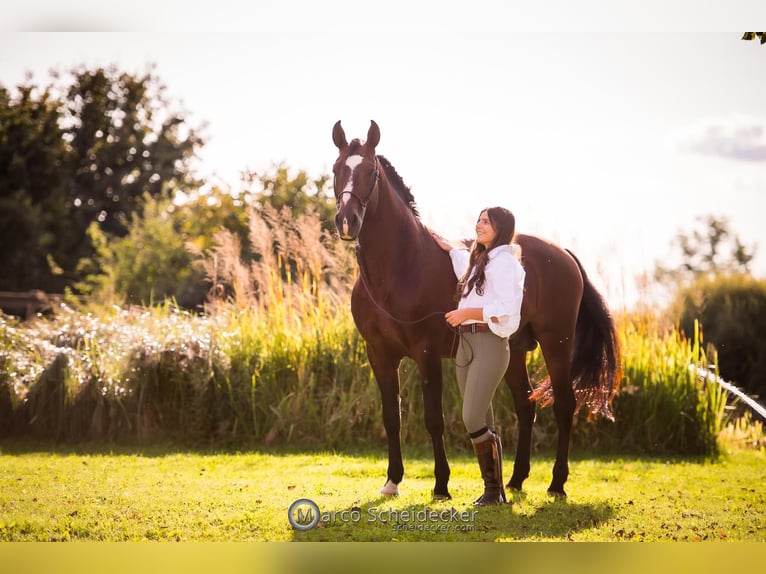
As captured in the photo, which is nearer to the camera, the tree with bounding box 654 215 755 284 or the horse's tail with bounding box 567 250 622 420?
the horse's tail with bounding box 567 250 622 420

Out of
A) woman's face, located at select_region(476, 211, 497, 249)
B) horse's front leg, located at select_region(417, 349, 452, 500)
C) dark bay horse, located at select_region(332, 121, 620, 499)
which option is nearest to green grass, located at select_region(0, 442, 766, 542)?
horse's front leg, located at select_region(417, 349, 452, 500)

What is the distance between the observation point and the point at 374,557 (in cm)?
379

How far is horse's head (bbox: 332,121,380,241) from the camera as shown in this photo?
399 centimetres

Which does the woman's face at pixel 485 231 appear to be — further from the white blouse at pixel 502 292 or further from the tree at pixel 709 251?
the tree at pixel 709 251

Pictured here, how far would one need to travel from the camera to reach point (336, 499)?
4500 millimetres

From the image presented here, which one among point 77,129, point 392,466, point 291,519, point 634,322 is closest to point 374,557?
point 291,519

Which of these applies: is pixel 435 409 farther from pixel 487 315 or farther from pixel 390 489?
pixel 487 315

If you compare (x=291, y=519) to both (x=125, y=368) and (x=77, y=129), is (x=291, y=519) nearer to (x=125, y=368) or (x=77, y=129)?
(x=125, y=368)

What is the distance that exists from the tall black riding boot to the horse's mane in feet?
4.68

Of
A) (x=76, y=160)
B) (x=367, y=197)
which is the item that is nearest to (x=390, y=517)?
(x=367, y=197)

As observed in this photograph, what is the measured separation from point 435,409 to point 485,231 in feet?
3.63

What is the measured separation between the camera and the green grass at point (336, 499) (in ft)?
12.9

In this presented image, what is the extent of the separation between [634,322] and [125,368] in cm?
460

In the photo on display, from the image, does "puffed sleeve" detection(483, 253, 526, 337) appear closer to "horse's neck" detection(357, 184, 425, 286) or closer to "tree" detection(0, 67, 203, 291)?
"horse's neck" detection(357, 184, 425, 286)
